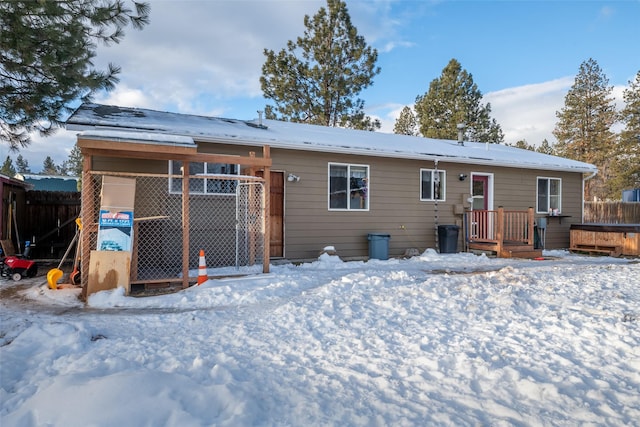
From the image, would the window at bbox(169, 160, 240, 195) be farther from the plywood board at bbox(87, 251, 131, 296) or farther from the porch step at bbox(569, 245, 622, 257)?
the porch step at bbox(569, 245, 622, 257)

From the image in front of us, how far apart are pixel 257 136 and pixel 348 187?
8.67 ft

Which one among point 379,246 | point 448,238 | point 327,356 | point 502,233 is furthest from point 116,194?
point 502,233

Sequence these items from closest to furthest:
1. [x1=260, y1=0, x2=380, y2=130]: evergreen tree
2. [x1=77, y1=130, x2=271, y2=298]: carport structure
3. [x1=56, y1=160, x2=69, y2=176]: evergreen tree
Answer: [x1=77, y1=130, x2=271, y2=298]: carport structure, [x1=260, y1=0, x2=380, y2=130]: evergreen tree, [x1=56, y1=160, x2=69, y2=176]: evergreen tree

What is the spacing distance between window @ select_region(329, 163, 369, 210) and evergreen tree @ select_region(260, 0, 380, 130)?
1164 centimetres

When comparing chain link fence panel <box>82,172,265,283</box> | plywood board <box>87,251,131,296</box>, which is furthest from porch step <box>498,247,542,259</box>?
plywood board <box>87,251,131,296</box>

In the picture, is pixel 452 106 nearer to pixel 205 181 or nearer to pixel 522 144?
pixel 522 144

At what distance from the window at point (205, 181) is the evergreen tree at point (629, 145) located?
27.3 m

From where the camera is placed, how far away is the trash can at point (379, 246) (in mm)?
9820

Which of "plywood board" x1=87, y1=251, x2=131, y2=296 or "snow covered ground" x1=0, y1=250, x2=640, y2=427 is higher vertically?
"plywood board" x1=87, y1=251, x2=131, y2=296

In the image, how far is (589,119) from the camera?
94.3 ft

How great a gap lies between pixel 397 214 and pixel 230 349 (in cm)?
762

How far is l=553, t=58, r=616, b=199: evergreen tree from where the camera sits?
27.9 m

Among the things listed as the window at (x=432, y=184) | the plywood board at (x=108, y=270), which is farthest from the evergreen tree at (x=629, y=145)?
the plywood board at (x=108, y=270)

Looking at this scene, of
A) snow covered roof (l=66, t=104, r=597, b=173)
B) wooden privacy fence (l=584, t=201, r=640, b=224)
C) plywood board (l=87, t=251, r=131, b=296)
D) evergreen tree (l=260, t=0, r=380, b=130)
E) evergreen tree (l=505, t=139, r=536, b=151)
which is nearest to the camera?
plywood board (l=87, t=251, r=131, b=296)
